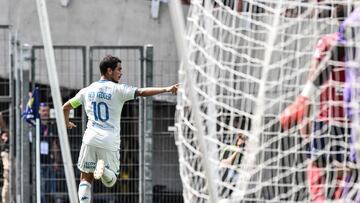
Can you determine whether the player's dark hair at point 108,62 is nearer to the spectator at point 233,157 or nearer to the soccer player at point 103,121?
the soccer player at point 103,121

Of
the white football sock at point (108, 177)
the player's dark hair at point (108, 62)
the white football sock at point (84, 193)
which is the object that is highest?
the player's dark hair at point (108, 62)

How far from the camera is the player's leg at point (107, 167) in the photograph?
10781 millimetres

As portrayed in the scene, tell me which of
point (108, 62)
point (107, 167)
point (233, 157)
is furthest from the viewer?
point (107, 167)

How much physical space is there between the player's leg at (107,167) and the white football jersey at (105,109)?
0.26ft

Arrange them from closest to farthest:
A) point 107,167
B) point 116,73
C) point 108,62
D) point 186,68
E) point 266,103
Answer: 1. point 186,68
2. point 266,103
3. point 108,62
4. point 116,73
5. point 107,167

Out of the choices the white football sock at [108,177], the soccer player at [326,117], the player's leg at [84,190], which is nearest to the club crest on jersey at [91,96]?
the white football sock at [108,177]

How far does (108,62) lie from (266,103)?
15.5 feet

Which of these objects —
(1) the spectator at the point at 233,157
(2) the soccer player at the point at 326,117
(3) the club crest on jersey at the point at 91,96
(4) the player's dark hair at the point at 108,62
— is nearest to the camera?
(2) the soccer player at the point at 326,117

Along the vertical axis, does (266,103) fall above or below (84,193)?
above

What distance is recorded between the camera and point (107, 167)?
35.9 ft

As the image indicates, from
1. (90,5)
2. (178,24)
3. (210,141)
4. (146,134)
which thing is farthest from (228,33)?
(90,5)

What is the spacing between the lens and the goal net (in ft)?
20.3

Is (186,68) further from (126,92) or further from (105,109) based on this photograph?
(105,109)

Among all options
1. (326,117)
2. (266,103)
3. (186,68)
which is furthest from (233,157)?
(186,68)
